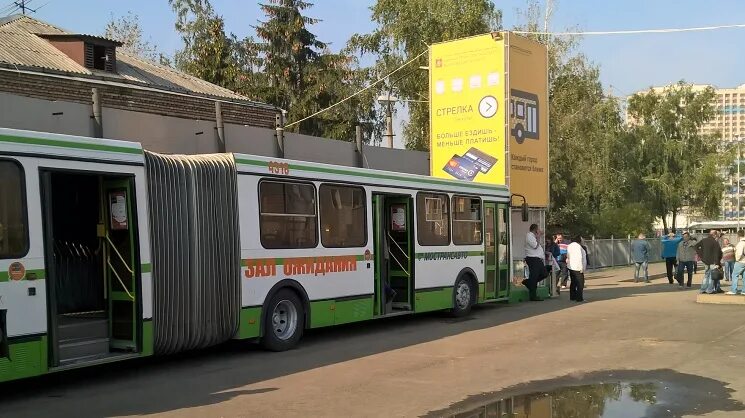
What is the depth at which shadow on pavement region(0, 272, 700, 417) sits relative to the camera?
7.47m

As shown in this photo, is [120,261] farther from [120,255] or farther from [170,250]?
[170,250]

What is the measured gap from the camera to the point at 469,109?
20.4 meters

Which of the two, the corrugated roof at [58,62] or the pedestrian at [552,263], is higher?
the corrugated roof at [58,62]

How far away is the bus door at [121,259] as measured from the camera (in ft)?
28.7

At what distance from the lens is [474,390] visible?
8.01 metres

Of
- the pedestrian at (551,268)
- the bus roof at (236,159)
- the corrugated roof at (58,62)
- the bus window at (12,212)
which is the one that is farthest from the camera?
the corrugated roof at (58,62)

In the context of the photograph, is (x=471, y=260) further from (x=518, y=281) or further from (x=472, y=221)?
(x=518, y=281)

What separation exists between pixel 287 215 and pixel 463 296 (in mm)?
5741

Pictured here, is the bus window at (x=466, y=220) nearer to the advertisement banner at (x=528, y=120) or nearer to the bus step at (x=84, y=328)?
the advertisement banner at (x=528, y=120)

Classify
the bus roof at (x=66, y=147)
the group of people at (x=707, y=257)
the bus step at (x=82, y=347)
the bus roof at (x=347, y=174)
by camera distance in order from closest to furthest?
the bus roof at (x=66, y=147) → the bus step at (x=82, y=347) → the bus roof at (x=347, y=174) → the group of people at (x=707, y=257)

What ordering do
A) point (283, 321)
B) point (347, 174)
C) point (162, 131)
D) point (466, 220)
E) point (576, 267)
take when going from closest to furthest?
point (283, 321), point (347, 174), point (466, 220), point (162, 131), point (576, 267)

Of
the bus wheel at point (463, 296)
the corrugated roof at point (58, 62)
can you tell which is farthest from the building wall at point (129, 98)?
the bus wheel at point (463, 296)

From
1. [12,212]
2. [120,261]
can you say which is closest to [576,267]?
[120,261]

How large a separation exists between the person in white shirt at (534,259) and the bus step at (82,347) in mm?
11142
